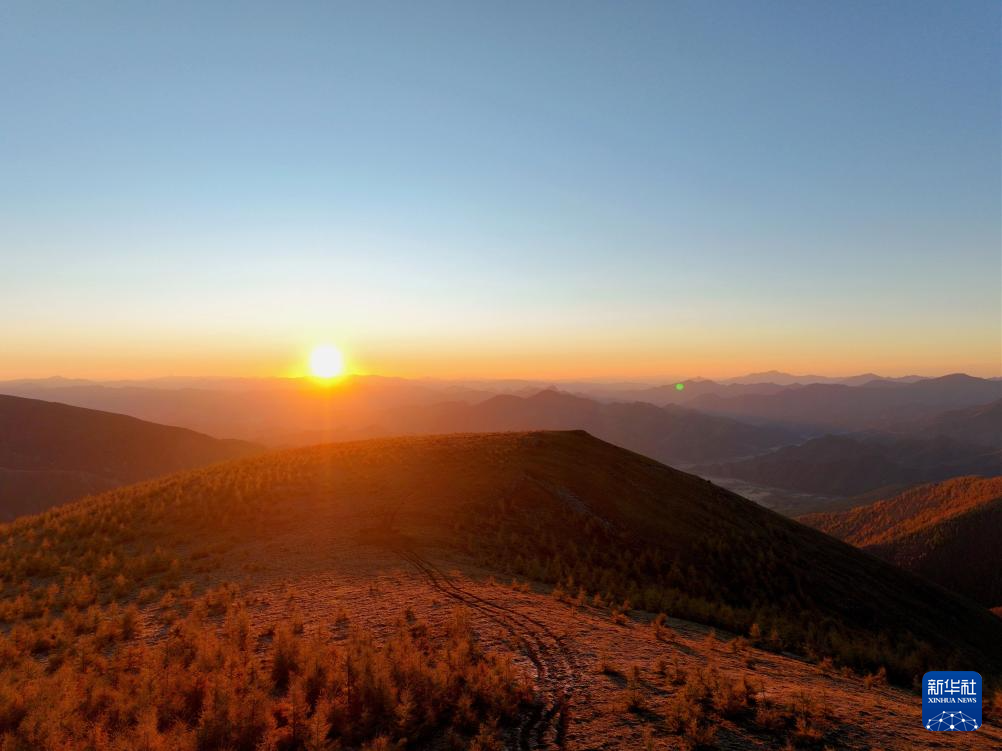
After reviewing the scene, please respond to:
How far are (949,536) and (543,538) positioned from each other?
66963mm

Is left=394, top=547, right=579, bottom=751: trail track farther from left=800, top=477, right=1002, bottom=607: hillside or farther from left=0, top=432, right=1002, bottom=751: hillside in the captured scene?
left=800, top=477, right=1002, bottom=607: hillside

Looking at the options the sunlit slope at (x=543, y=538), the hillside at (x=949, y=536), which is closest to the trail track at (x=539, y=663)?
the sunlit slope at (x=543, y=538)

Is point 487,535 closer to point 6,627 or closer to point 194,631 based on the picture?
point 194,631

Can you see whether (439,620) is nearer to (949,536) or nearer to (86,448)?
(949,536)

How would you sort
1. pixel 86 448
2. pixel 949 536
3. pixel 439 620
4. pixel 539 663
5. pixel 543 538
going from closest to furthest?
1. pixel 539 663
2. pixel 439 620
3. pixel 543 538
4. pixel 949 536
5. pixel 86 448

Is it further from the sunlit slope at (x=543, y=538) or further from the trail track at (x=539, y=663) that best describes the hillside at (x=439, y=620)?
the sunlit slope at (x=543, y=538)

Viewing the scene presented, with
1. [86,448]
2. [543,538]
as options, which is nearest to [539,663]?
[543,538]

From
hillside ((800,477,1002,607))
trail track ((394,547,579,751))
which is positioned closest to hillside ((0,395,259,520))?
trail track ((394,547,579,751))

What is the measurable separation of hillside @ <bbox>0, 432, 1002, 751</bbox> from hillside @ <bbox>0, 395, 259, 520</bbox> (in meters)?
70.8

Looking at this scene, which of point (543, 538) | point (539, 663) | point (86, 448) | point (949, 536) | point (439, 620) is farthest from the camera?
point (86, 448)

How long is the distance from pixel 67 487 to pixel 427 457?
75197mm

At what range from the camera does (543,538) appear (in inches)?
876

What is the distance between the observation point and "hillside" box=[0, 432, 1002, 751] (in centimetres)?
709

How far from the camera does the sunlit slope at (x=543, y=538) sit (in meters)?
17.0
